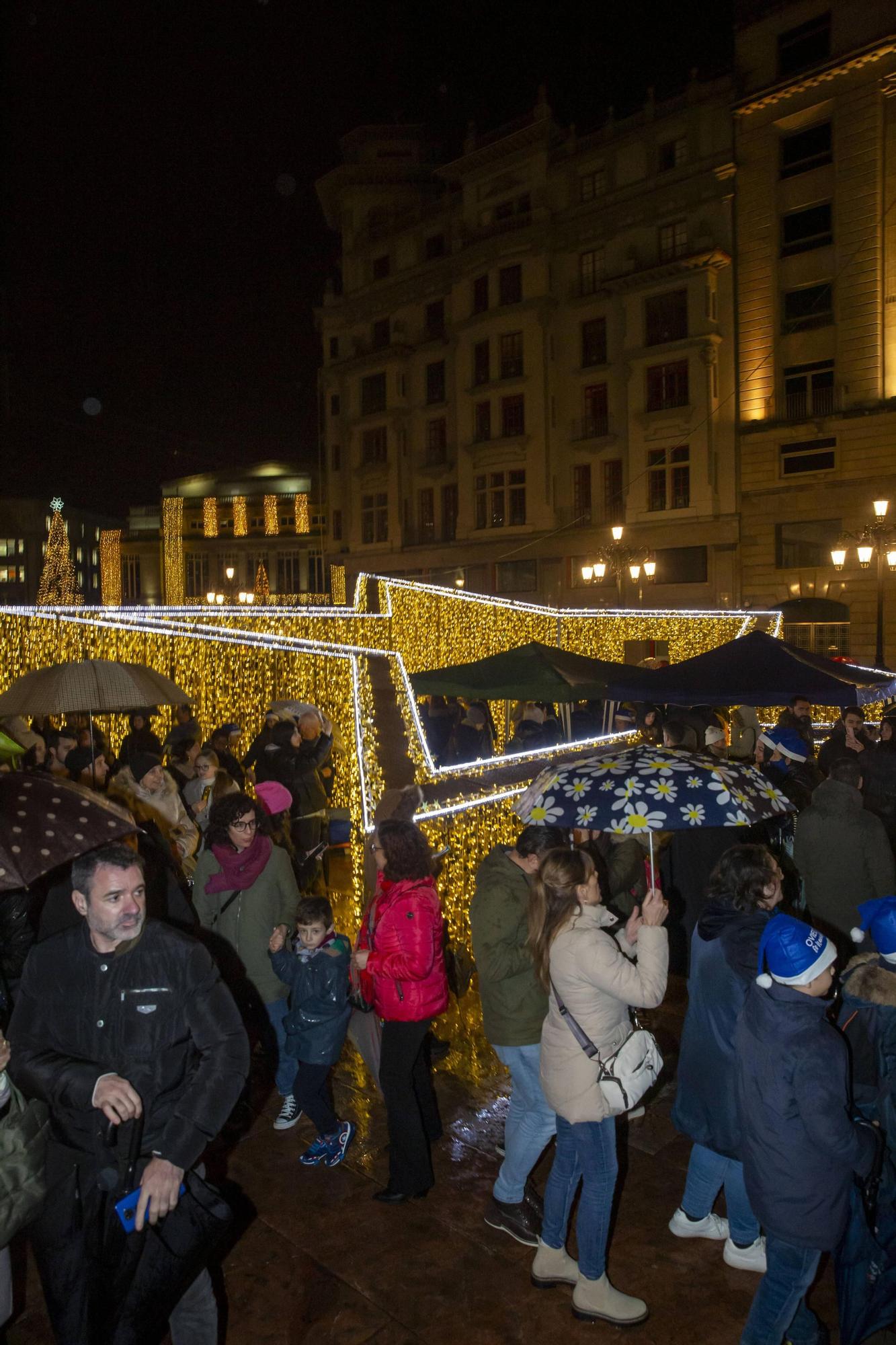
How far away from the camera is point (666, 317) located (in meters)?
29.1

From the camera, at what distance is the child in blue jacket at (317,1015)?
4.30 meters

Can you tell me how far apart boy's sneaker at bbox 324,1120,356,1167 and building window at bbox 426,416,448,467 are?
32.9m

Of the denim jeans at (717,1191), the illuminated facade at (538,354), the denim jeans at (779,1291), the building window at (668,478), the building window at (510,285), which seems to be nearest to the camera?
the denim jeans at (779,1291)

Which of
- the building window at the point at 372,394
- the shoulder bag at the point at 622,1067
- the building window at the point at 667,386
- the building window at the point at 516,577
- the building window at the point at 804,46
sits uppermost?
the building window at the point at 804,46

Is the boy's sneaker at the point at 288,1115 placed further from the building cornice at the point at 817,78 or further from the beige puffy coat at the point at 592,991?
the building cornice at the point at 817,78

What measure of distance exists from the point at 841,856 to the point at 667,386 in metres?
26.6

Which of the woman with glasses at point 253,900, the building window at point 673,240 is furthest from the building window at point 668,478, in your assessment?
the woman with glasses at point 253,900

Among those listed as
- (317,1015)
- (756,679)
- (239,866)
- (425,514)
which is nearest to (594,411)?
(425,514)

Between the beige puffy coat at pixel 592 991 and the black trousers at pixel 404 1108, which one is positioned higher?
the beige puffy coat at pixel 592 991

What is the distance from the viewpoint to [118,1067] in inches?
103

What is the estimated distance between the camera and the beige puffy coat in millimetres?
3215

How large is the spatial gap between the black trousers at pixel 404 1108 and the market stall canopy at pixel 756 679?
5327 millimetres

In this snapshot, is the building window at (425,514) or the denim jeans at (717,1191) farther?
the building window at (425,514)

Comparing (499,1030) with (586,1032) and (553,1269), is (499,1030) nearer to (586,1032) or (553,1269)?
(586,1032)
